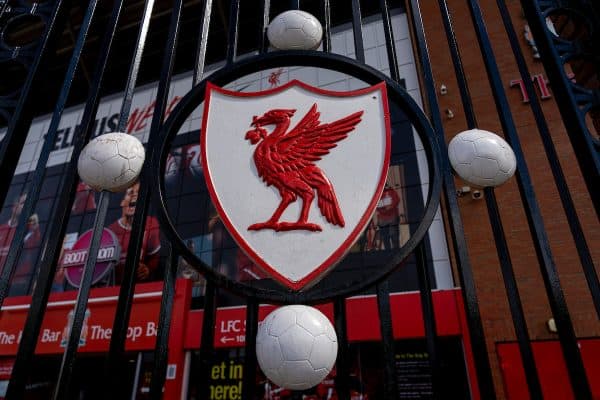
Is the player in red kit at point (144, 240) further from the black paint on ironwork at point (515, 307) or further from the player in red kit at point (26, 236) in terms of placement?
the black paint on ironwork at point (515, 307)

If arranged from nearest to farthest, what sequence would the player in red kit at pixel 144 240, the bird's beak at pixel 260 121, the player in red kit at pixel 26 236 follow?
1. the bird's beak at pixel 260 121
2. the player in red kit at pixel 144 240
3. the player in red kit at pixel 26 236

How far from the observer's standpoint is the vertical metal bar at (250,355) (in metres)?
1.15

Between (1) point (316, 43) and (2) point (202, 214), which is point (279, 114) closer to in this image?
(1) point (316, 43)

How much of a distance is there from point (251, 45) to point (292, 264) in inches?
401

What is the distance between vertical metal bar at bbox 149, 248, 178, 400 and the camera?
115 cm

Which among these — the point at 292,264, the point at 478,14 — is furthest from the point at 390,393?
the point at 478,14

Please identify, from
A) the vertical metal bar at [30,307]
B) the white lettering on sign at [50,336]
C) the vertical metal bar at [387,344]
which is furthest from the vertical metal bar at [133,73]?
the white lettering on sign at [50,336]

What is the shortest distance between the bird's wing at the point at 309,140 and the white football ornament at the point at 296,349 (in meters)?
0.57

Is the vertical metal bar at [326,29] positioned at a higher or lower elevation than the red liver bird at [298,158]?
higher

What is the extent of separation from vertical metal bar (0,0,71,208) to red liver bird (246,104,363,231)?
98cm

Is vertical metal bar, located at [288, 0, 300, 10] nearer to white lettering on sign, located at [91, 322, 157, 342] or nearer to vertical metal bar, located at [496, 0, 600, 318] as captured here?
vertical metal bar, located at [496, 0, 600, 318]

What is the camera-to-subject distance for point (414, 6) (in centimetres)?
179

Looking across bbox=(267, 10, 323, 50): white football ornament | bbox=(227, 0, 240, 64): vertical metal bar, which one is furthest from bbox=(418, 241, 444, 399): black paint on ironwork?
bbox=(227, 0, 240, 64): vertical metal bar

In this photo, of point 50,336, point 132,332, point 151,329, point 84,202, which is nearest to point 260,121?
point 151,329
